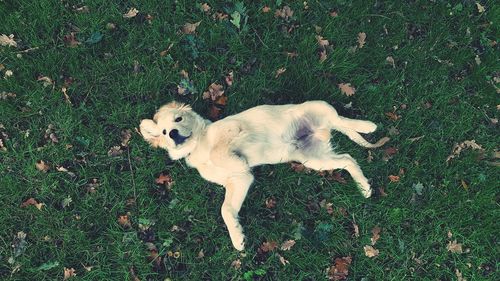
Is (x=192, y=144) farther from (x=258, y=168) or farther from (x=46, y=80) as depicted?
(x=46, y=80)

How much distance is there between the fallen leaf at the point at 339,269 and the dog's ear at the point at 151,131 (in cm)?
216

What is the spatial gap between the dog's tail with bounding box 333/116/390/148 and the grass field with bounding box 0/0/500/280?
111 millimetres

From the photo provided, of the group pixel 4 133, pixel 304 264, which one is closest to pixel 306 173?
pixel 304 264

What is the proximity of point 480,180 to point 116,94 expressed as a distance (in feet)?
13.2

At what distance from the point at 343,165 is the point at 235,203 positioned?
120 centimetres

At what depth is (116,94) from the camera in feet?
15.9

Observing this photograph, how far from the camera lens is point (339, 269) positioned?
4.53 m

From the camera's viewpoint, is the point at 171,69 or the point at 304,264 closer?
the point at 304,264

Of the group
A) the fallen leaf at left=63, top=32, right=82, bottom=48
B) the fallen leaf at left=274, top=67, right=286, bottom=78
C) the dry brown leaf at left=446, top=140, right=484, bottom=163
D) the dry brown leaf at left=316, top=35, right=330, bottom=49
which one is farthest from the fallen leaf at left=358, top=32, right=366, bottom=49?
the fallen leaf at left=63, top=32, right=82, bottom=48

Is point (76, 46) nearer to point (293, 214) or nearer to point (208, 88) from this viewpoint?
point (208, 88)

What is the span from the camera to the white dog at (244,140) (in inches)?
153

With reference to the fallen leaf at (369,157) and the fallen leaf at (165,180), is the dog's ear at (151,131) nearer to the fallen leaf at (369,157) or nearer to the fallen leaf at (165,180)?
the fallen leaf at (165,180)

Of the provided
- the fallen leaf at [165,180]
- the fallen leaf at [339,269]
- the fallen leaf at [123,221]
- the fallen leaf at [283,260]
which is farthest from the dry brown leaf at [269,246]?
the fallen leaf at [123,221]

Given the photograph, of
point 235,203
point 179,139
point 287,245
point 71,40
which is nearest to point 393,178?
point 287,245
